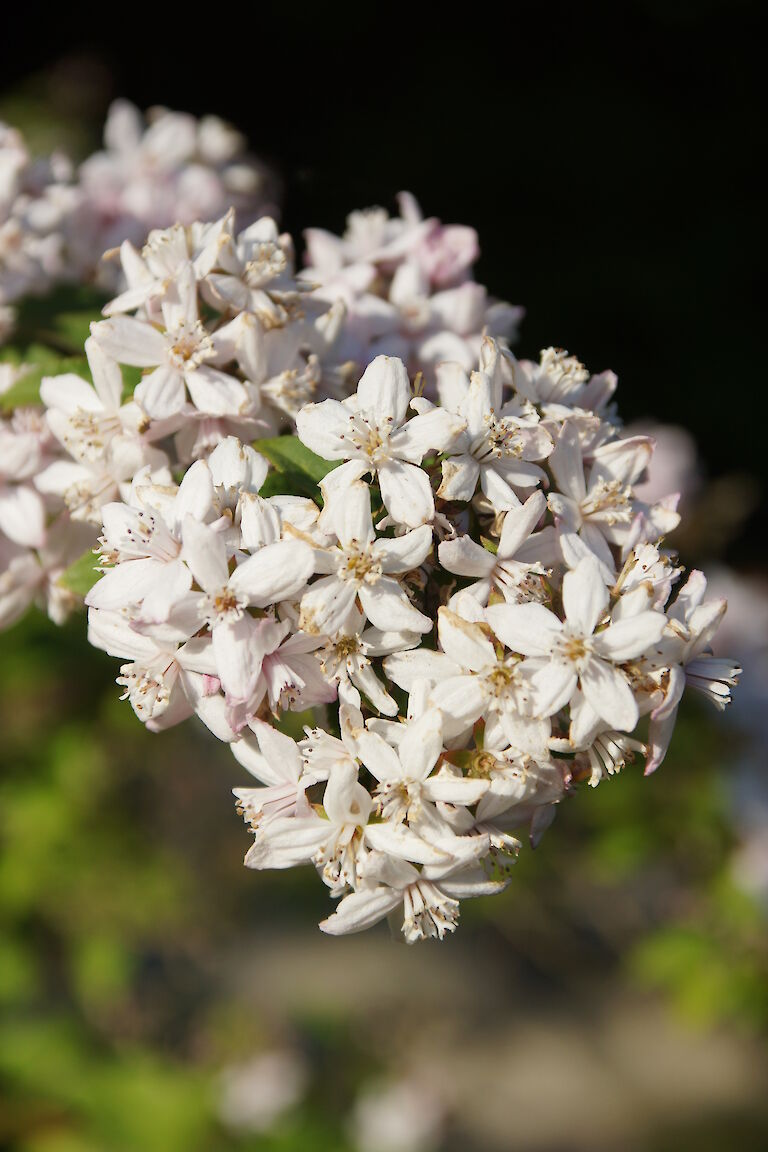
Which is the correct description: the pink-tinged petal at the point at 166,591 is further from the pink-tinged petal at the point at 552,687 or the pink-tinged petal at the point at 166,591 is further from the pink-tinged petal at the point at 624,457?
the pink-tinged petal at the point at 624,457

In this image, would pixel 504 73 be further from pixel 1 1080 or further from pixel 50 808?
pixel 1 1080

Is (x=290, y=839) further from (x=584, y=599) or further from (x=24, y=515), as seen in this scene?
(x=24, y=515)

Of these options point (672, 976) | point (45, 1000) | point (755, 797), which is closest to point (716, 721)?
point (755, 797)

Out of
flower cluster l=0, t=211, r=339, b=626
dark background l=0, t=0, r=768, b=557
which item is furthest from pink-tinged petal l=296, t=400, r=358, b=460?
dark background l=0, t=0, r=768, b=557

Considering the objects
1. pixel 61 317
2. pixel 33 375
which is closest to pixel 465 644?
pixel 33 375

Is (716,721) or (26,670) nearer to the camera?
(716,721)

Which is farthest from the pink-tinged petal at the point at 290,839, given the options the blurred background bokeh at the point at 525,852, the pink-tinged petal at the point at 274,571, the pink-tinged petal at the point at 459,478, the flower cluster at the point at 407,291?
the blurred background bokeh at the point at 525,852

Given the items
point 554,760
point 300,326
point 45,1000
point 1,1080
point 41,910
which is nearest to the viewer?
point 554,760

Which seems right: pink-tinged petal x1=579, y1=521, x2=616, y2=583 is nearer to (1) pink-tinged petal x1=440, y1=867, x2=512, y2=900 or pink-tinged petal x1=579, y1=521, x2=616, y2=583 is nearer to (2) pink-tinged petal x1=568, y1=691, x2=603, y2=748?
(2) pink-tinged petal x1=568, y1=691, x2=603, y2=748
